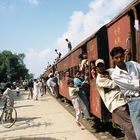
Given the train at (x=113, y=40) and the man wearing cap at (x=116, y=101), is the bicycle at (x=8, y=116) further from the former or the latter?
the man wearing cap at (x=116, y=101)

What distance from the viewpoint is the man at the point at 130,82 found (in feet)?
16.6

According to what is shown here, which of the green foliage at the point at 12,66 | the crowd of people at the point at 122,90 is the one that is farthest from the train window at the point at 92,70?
the green foliage at the point at 12,66

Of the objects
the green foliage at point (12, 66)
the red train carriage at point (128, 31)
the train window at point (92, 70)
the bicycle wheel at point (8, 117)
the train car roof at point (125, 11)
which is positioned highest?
the green foliage at point (12, 66)

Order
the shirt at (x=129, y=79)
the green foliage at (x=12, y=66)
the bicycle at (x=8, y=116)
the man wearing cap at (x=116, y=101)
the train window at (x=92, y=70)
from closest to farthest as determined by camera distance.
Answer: the shirt at (x=129, y=79) < the man wearing cap at (x=116, y=101) < the train window at (x=92, y=70) < the bicycle at (x=8, y=116) < the green foliage at (x=12, y=66)

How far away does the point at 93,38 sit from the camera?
10.2 meters

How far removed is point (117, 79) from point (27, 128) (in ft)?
27.8

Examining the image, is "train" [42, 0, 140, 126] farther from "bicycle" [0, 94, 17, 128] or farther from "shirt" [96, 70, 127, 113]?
"bicycle" [0, 94, 17, 128]

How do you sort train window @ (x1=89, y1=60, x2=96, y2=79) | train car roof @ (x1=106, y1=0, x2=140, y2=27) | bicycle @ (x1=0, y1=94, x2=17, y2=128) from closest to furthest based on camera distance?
train car roof @ (x1=106, y1=0, x2=140, y2=27) → train window @ (x1=89, y1=60, x2=96, y2=79) → bicycle @ (x1=0, y1=94, x2=17, y2=128)

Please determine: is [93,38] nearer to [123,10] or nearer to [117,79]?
[123,10]

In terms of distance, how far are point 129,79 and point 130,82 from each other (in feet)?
0.15

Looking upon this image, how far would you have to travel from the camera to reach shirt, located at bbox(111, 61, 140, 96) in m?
5.03

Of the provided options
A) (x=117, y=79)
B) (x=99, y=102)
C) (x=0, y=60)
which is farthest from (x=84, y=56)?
(x=0, y=60)

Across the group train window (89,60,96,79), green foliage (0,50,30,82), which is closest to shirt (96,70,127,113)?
train window (89,60,96,79)

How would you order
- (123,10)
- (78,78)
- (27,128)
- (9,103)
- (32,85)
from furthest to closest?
(32,85), (9,103), (27,128), (78,78), (123,10)
